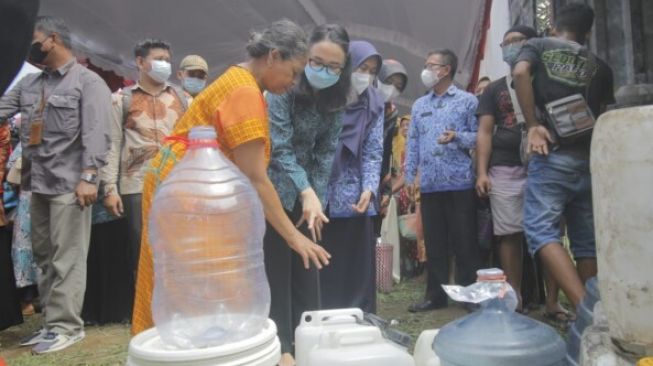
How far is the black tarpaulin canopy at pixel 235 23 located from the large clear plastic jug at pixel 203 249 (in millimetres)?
4663

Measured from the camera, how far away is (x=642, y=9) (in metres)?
3.28

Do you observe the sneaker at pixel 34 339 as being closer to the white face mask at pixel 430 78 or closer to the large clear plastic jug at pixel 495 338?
the large clear plastic jug at pixel 495 338

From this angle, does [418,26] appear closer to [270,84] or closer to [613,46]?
[613,46]

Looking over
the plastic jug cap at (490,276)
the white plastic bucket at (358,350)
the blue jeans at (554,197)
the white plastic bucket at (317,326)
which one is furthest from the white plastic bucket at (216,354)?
the blue jeans at (554,197)

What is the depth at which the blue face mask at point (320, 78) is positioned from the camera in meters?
2.60

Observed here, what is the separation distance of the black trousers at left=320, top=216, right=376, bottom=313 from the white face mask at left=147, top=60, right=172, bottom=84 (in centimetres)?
172

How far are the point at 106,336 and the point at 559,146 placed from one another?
2.99m

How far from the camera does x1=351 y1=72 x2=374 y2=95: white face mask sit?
3.30m

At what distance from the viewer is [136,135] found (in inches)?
153

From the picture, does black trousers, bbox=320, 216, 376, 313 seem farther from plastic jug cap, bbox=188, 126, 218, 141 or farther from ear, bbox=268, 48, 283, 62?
plastic jug cap, bbox=188, 126, 218, 141

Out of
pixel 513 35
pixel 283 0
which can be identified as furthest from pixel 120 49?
pixel 513 35

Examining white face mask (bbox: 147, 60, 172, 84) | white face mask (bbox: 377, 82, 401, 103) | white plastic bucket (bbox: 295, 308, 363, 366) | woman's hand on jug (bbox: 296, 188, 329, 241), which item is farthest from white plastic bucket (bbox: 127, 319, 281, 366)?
white face mask (bbox: 377, 82, 401, 103)

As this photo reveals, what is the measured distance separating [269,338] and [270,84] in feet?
3.24

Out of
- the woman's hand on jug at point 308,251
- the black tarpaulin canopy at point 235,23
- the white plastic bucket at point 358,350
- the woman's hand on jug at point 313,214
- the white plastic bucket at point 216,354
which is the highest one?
the black tarpaulin canopy at point 235,23
